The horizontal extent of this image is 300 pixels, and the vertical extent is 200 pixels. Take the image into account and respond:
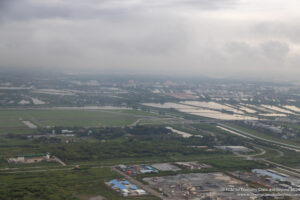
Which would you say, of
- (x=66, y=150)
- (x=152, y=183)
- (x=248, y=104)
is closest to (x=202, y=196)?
(x=152, y=183)

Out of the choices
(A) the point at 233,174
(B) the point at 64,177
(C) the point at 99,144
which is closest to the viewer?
(B) the point at 64,177

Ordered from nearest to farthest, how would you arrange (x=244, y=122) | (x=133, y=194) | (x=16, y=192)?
(x=16, y=192)
(x=133, y=194)
(x=244, y=122)

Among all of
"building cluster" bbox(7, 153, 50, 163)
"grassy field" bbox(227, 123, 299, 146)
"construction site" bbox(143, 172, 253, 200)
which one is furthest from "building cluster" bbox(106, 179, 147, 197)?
"grassy field" bbox(227, 123, 299, 146)

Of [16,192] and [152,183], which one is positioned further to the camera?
[152,183]

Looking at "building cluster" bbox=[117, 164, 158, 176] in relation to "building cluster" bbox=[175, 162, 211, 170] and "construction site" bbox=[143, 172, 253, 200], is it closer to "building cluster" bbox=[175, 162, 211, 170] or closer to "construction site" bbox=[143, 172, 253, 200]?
"construction site" bbox=[143, 172, 253, 200]

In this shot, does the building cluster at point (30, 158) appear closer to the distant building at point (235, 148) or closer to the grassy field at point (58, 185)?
the grassy field at point (58, 185)

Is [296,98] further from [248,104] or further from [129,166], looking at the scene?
[129,166]

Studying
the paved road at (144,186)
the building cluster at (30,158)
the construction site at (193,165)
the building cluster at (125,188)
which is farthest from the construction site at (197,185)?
the building cluster at (30,158)
